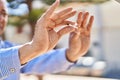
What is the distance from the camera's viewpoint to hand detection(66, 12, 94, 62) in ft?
3.29

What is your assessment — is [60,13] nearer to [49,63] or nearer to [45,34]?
[45,34]

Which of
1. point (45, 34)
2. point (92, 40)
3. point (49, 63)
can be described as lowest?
Answer: point (92, 40)

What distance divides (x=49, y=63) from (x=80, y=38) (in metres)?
0.14

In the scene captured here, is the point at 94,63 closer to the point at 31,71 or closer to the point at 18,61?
the point at 31,71

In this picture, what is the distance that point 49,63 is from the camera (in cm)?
114

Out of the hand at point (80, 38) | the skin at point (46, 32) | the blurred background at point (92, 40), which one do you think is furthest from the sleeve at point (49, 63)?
the blurred background at point (92, 40)

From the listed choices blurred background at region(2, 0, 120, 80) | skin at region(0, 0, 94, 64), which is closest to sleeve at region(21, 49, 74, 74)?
skin at region(0, 0, 94, 64)

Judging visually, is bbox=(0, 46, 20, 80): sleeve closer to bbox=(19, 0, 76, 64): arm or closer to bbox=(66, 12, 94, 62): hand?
bbox=(19, 0, 76, 64): arm

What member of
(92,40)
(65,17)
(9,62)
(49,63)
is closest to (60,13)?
(65,17)

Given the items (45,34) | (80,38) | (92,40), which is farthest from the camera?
(92,40)

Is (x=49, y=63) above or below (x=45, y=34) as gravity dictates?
below

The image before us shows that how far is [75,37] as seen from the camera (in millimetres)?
1042

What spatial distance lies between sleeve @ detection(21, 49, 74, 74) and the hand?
0.03 m

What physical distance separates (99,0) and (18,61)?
2.54 ft
